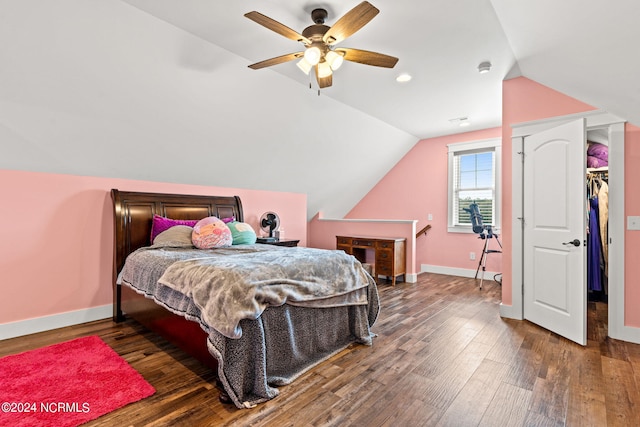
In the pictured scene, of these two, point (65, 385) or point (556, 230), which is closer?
point (65, 385)

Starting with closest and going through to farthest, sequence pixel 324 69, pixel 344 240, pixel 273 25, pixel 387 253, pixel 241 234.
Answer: pixel 273 25
pixel 324 69
pixel 241 234
pixel 387 253
pixel 344 240

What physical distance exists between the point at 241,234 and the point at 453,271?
4.06 metres

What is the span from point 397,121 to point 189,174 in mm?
3290

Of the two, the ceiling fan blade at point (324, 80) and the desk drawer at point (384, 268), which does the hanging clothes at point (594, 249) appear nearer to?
the desk drawer at point (384, 268)

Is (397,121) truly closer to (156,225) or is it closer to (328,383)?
(156,225)

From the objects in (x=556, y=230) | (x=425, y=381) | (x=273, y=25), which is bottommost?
(x=425, y=381)

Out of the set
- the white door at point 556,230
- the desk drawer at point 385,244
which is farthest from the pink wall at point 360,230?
the white door at point 556,230

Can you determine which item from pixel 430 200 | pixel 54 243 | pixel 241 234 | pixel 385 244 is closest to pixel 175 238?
pixel 241 234

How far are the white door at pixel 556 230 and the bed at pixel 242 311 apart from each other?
1.74m

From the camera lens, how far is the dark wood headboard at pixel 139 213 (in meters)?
3.29

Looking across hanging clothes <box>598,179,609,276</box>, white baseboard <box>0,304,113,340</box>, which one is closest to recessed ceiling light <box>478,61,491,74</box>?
hanging clothes <box>598,179,609,276</box>

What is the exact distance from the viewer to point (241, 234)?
365 centimetres

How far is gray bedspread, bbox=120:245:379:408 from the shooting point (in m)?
1.84

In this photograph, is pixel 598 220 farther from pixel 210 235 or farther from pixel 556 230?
pixel 210 235
